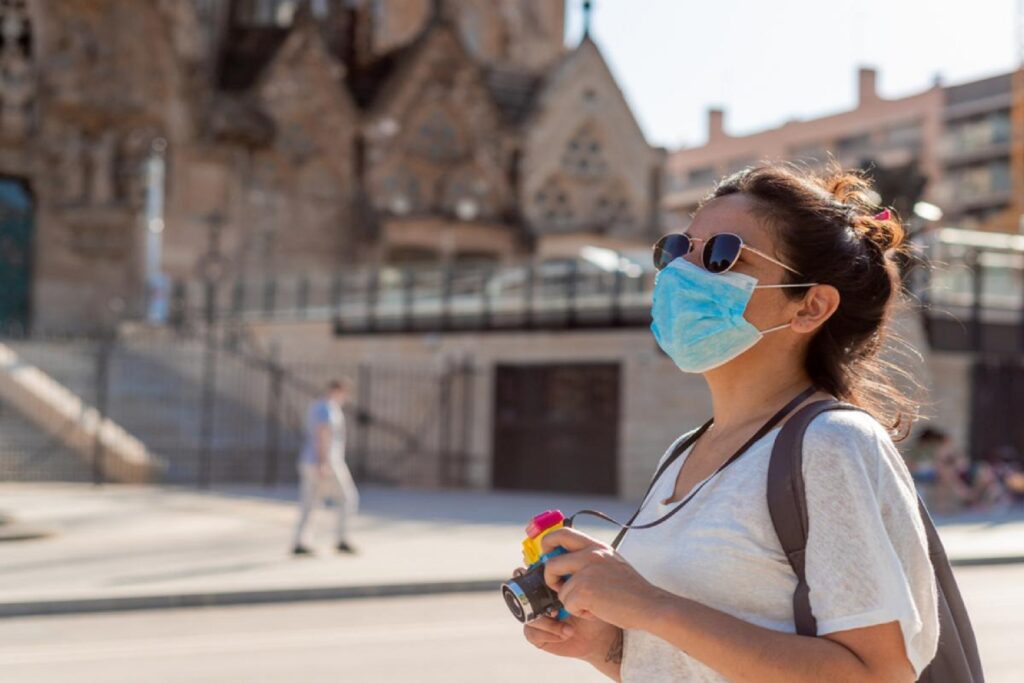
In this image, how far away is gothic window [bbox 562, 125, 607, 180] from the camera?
42.5m

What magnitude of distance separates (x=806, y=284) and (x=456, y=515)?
16716 millimetres

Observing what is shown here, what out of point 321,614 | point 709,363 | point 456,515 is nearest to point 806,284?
point 709,363

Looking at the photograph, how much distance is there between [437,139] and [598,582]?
128 ft

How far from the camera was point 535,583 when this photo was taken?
92.1 inches

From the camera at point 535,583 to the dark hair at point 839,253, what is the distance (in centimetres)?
52

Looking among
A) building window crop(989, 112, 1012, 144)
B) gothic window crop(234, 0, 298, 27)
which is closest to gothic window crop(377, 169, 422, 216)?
gothic window crop(234, 0, 298, 27)

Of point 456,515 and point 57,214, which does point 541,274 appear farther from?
point 57,214

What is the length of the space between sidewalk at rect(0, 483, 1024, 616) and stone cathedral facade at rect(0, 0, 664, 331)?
16056 mm

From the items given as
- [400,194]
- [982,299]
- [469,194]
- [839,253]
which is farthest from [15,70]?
[839,253]

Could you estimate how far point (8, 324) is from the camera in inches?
1388

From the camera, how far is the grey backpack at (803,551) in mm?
2117

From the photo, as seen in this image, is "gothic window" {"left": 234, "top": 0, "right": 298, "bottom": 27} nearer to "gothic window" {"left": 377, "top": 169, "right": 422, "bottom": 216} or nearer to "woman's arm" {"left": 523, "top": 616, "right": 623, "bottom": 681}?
"gothic window" {"left": 377, "top": 169, "right": 422, "bottom": 216}

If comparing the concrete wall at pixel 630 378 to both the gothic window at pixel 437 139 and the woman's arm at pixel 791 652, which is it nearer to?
the gothic window at pixel 437 139

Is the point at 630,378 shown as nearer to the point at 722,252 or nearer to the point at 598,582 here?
the point at 722,252
